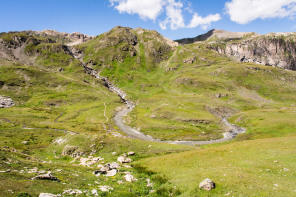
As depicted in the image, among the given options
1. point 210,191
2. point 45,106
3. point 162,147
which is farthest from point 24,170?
point 45,106

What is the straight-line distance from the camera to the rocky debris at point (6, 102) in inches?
6555

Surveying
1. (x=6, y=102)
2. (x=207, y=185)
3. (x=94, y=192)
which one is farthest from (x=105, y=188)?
(x=6, y=102)

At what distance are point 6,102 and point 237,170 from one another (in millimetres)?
209375

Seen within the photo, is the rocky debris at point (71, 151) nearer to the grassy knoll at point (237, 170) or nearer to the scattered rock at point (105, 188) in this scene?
the grassy knoll at point (237, 170)

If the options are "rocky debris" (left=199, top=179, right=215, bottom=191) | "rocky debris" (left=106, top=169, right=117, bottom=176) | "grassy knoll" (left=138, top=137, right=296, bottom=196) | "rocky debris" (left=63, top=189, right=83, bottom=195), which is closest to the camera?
"rocky debris" (left=63, top=189, right=83, bottom=195)

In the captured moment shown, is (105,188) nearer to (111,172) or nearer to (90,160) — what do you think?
(111,172)

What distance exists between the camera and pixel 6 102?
561 ft

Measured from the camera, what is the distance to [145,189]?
27.0 metres

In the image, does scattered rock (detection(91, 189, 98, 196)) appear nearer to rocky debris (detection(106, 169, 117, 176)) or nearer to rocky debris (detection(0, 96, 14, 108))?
rocky debris (detection(106, 169, 117, 176))

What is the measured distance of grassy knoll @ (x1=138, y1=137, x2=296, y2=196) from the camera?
22163 millimetres

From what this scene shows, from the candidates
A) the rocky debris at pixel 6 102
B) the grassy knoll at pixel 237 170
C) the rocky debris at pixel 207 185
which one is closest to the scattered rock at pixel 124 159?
the grassy knoll at pixel 237 170

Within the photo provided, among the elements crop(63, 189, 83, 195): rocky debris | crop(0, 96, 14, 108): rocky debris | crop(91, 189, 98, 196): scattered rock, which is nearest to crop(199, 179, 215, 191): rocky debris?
crop(91, 189, 98, 196): scattered rock

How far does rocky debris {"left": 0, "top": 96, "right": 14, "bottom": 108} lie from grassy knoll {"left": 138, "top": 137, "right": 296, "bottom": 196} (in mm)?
183460

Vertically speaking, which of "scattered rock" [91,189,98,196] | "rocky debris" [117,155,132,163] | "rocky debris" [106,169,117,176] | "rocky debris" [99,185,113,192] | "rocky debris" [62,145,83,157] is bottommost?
"rocky debris" [62,145,83,157]
